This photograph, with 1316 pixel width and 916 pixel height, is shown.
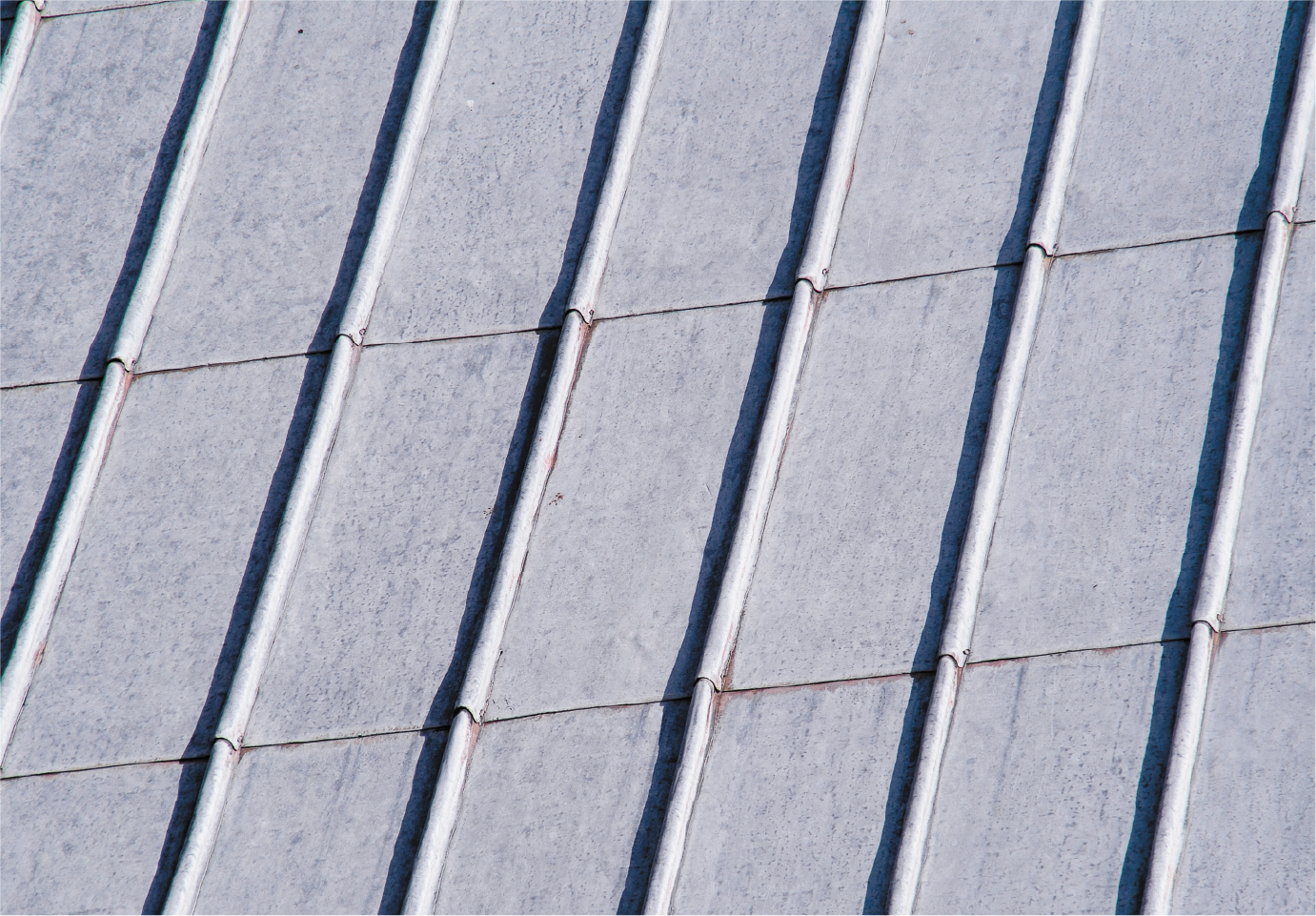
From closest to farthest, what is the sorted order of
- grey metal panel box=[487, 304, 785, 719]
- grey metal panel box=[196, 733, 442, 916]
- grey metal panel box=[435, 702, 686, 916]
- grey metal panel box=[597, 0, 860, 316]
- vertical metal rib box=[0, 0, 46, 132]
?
grey metal panel box=[435, 702, 686, 916], grey metal panel box=[196, 733, 442, 916], grey metal panel box=[487, 304, 785, 719], grey metal panel box=[597, 0, 860, 316], vertical metal rib box=[0, 0, 46, 132]

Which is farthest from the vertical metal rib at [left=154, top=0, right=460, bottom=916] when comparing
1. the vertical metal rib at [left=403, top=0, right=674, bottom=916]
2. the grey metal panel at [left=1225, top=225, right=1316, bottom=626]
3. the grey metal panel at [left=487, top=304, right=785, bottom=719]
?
the grey metal panel at [left=1225, top=225, right=1316, bottom=626]

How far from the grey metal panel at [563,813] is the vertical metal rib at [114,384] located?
5.55 ft

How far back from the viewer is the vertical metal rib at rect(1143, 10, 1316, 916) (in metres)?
4.98

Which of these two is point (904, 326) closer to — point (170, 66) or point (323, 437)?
point (323, 437)

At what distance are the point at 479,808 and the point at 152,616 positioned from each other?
1462 mm

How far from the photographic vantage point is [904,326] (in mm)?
6352

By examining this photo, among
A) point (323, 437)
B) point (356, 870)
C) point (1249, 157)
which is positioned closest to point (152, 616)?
point (323, 437)

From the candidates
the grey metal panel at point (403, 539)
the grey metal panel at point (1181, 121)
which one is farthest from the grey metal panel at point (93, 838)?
the grey metal panel at point (1181, 121)

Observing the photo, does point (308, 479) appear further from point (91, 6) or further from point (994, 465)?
point (91, 6)

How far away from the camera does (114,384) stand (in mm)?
6758

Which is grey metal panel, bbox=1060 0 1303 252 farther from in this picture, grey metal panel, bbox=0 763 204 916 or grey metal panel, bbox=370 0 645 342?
grey metal panel, bbox=0 763 204 916

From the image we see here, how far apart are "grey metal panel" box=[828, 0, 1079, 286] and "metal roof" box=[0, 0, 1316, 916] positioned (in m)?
0.02

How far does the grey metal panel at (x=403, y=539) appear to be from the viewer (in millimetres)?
5844

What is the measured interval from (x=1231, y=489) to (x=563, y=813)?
233 centimetres
